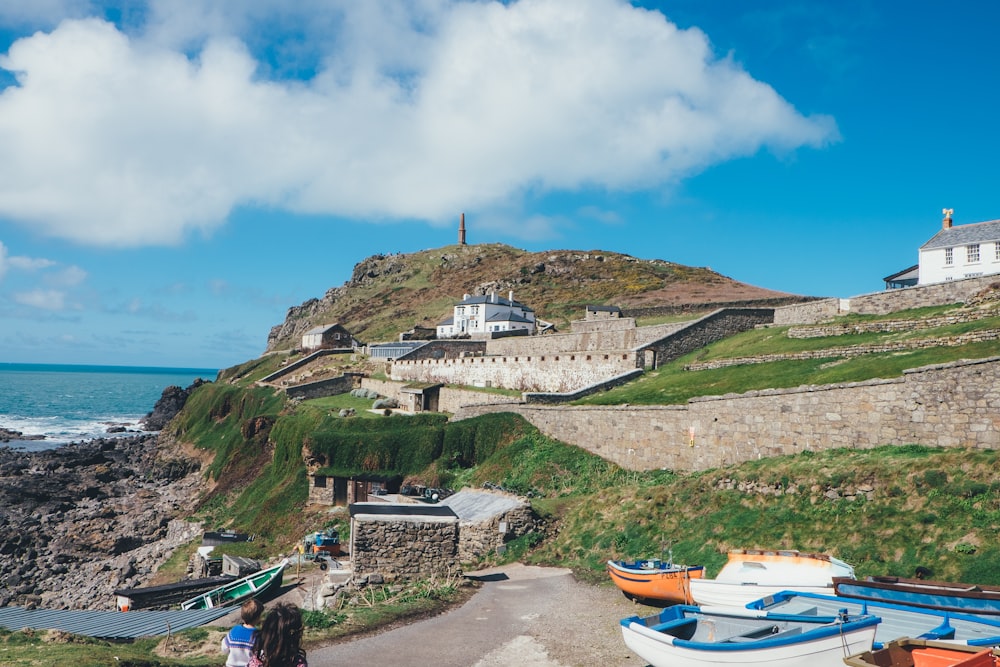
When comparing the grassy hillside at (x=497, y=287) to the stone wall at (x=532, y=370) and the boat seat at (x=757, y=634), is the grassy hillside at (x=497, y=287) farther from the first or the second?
the boat seat at (x=757, y=634)

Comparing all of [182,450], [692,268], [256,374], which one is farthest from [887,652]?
[692,268]

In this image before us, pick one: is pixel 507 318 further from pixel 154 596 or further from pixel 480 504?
pixel 154 596

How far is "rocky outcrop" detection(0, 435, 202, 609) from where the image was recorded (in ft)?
113

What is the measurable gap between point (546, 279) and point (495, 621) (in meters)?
110

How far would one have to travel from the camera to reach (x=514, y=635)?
577 inches

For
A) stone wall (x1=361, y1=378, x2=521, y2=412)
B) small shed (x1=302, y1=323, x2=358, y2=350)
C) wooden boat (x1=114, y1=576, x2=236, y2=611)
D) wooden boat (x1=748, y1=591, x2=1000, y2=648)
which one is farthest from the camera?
small shed (x1=302, y1=323, x2=358, y2=350)

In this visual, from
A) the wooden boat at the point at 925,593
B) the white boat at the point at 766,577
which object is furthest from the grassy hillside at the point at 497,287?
the wooden boat at the point at 925,593

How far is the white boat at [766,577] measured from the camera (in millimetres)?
14031

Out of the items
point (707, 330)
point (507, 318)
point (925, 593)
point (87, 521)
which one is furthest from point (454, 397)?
point (507, 318)

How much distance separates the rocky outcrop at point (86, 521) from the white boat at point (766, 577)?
26.9 m

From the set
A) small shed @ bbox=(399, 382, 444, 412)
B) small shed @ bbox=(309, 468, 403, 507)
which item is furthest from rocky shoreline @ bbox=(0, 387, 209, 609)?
small shed @ bbox=(399, 382, 444, 412)

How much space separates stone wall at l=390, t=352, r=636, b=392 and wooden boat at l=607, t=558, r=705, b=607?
2042cm

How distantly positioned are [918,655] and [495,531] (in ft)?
47.6

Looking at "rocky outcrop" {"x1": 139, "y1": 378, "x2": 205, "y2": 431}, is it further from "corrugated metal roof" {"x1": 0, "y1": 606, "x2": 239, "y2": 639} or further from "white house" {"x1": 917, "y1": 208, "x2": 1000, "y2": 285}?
"white house" {"x1": 917, "y1": 208, "x2": 1000, "y2": 285}
